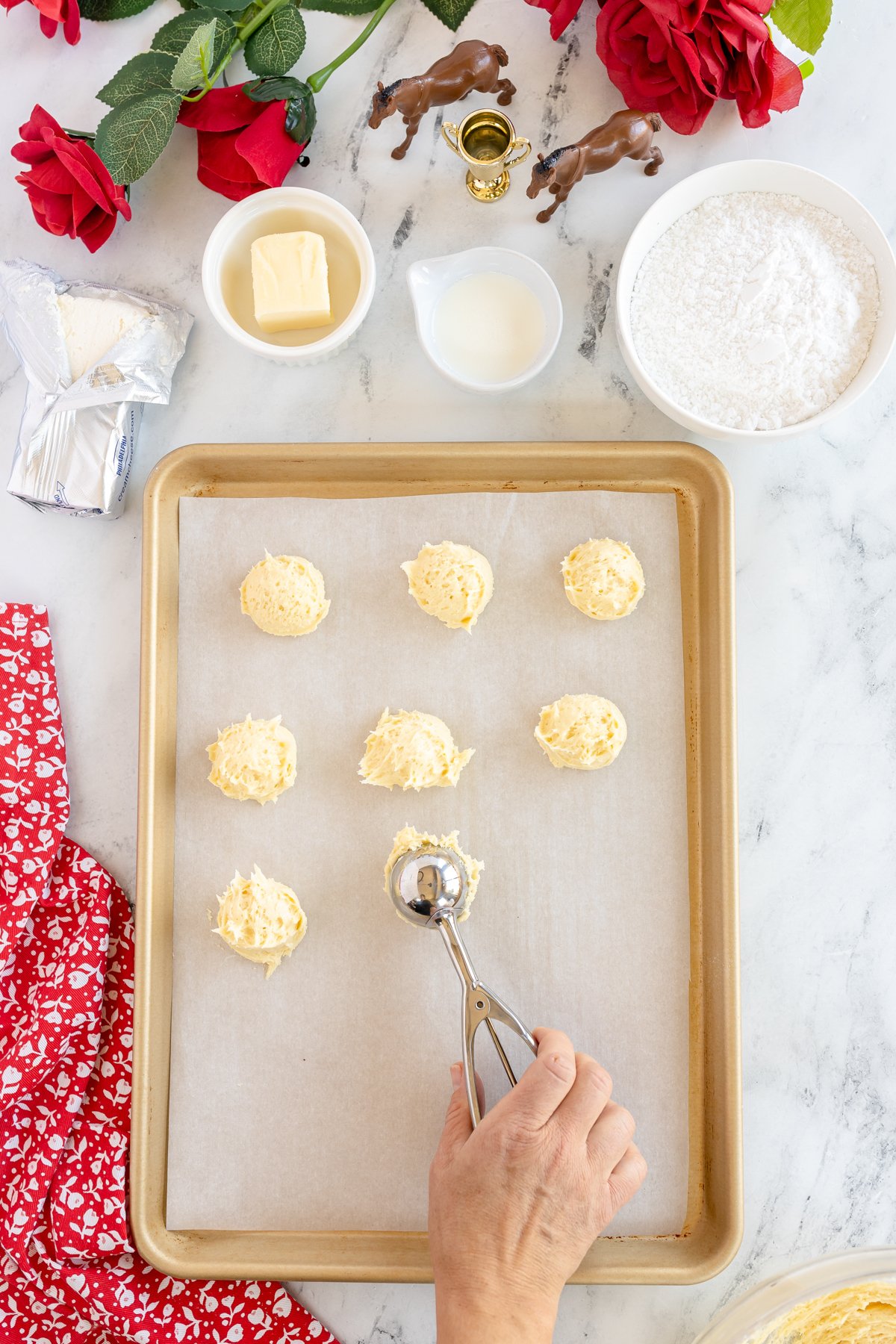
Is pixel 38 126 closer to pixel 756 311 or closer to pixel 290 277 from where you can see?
pixel 290 277

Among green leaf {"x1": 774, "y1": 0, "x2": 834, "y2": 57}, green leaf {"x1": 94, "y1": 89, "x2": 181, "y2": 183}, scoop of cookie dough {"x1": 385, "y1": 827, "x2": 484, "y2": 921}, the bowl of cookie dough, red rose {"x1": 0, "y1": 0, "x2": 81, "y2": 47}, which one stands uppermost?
red rose {"x1": 0, "y1": 0, "x2": 81, "y2": 47}

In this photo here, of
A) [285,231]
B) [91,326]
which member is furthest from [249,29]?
[91,326]

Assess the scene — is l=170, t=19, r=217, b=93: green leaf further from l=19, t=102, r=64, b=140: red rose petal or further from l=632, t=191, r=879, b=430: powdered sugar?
l=632, t=191, r=879, b=430: powdered sugar

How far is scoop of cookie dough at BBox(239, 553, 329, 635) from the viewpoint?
120cm

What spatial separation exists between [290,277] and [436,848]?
72cm

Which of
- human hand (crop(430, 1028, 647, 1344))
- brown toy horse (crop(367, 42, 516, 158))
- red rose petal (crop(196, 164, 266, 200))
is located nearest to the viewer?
human hand (crop(430, 1028, 647, 1344))

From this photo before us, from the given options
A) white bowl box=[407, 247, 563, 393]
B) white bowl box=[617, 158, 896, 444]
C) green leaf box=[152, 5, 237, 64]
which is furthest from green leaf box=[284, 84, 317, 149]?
white bowl box=[617, 158, 896, 444]

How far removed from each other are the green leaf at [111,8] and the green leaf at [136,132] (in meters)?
0.18

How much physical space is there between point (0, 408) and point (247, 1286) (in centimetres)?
118

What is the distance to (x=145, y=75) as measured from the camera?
125cm

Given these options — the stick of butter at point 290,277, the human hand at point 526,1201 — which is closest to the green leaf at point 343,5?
the stick of butter at point 290,277

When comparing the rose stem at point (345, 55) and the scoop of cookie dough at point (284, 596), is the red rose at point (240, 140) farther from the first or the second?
the scoop of cookie dough at point (284, 596)

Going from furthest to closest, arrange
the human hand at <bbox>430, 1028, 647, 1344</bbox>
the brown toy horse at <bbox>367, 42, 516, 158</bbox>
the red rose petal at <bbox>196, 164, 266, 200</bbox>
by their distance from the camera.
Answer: the red rose petal at <bbox>196, 164, 266, 200</bbox> → the brown toy horse at <bbox>367, 42, 516, 158</bbox> → the human hand at <bbox>430, 1028, 647, 1344</bbox>

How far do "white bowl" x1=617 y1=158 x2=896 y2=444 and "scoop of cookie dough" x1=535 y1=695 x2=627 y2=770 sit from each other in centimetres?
36
